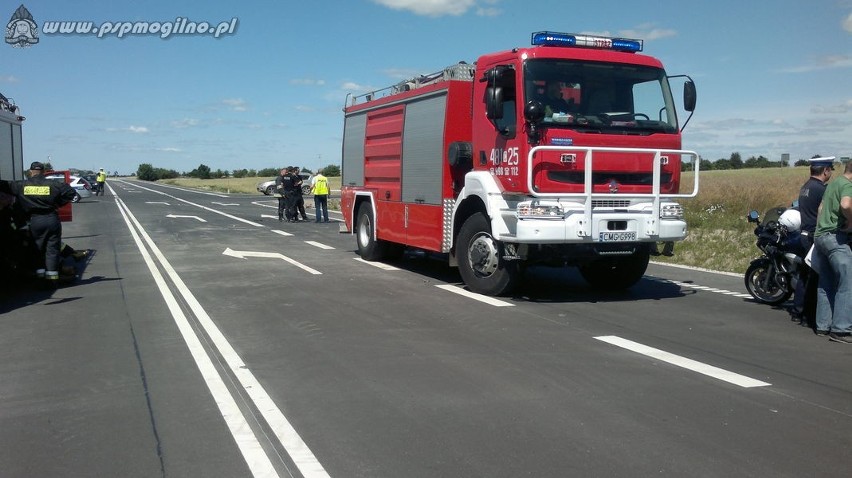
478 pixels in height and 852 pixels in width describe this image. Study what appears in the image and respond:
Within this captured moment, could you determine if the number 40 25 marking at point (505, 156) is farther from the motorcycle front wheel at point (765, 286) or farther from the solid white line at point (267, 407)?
the solid white line at point (267, 407)

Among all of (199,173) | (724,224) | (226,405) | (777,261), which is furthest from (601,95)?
(199,173)

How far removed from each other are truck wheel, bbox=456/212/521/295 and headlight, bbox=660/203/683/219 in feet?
6.31

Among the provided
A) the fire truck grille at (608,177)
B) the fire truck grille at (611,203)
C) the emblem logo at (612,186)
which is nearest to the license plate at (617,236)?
the fire truck grille at (611,203)

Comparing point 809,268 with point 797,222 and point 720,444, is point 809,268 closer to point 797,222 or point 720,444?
point 797,222

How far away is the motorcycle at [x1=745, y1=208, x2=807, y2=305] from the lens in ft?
28.3

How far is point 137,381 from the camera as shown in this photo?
5875 mm

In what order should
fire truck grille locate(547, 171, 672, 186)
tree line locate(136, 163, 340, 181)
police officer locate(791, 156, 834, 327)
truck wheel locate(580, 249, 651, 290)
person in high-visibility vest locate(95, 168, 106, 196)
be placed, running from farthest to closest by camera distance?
tree line locate(136, 163, 340, 181), person in high-visibility vest locate(95, 168, 106, 196), truck wheel locate(580, 249, 651, 290), fire truck grille locate(547, 171, 672, 186), police officer locate(791, 156, 834, 327)

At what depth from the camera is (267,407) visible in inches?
205

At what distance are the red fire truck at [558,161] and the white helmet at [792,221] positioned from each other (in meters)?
1.19

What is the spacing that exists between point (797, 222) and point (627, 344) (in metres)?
3.13

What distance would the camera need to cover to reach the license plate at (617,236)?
907cm

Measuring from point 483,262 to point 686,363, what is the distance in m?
3.80

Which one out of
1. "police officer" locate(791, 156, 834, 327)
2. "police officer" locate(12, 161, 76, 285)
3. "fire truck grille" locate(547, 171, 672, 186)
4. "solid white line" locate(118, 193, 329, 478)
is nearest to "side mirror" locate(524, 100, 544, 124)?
"fire truck grille" locate(547, 171, 672, 186)

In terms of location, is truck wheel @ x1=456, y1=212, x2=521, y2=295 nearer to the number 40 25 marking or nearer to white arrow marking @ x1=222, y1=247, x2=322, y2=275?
the number 40 25 marking
